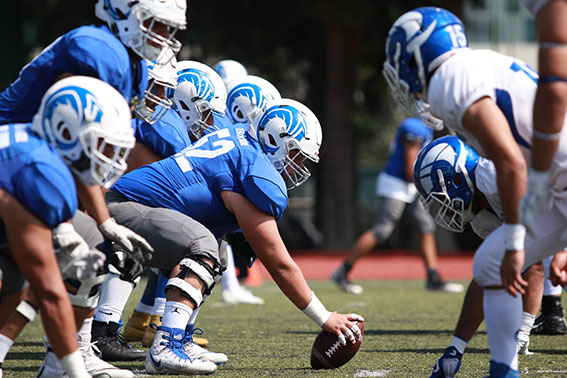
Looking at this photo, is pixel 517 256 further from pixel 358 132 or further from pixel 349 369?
pixel 358 132

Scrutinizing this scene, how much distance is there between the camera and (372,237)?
8.67 meters

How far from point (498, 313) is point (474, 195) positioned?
2.64ft

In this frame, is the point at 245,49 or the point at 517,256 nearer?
the point at 517,256

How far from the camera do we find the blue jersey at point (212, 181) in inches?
158

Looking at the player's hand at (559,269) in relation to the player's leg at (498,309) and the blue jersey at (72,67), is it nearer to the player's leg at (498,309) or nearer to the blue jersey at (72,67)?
the player's leg at (498,309)

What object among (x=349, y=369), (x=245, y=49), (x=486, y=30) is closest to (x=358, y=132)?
(x=245, y=49)

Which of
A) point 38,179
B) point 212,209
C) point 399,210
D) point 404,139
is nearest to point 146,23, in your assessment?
point 212,209

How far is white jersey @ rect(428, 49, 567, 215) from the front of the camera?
3.03 meters

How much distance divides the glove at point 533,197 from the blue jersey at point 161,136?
102 inches

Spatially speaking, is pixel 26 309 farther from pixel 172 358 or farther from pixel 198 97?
pixel 198 97

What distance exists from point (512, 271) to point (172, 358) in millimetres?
1626

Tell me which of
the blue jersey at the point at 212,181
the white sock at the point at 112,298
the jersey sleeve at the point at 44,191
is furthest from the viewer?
the white sock at the point at 112,298

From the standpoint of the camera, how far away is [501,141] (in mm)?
2916

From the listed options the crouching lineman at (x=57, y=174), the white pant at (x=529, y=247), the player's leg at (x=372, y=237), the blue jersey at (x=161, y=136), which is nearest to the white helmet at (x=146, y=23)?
the crouching lineman at (x=57, y=174)
